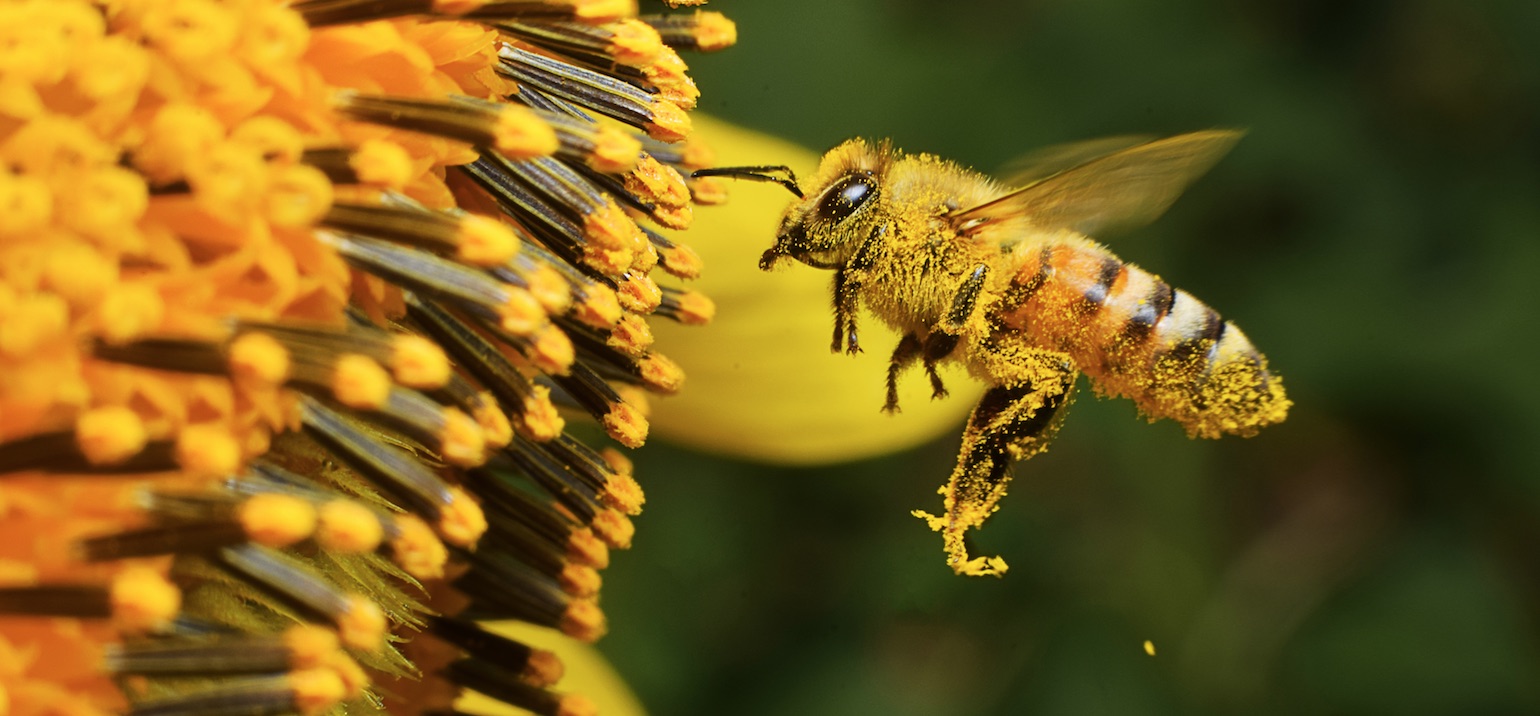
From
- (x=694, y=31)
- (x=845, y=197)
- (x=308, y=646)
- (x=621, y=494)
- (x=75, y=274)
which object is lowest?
(x=308, y=646)

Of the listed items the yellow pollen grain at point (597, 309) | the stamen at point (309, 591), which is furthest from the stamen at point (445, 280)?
the stamen at point (309, 591)

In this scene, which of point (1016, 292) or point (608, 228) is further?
point (1016, 292)

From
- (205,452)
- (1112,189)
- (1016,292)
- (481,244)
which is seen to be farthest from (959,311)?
(205,452)

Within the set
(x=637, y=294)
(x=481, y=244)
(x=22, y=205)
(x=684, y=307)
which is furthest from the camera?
(x=684, y=307)

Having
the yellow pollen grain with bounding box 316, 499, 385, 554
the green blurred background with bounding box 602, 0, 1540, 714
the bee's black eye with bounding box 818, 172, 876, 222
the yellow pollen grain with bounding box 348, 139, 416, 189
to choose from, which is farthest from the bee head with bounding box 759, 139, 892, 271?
the green blurred background with bounding box 602, 0, 1540, 714

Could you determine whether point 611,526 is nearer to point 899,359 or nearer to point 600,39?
point 899,359

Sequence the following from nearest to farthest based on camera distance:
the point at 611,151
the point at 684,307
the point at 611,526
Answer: the point at 611,151
the point at 611,526
the point at 684,307

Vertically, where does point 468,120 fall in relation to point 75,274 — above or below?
above

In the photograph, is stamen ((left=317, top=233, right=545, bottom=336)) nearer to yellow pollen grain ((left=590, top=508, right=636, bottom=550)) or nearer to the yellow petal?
yellow pollen grain ((left=590, top=508, right=636, bottom=550))
